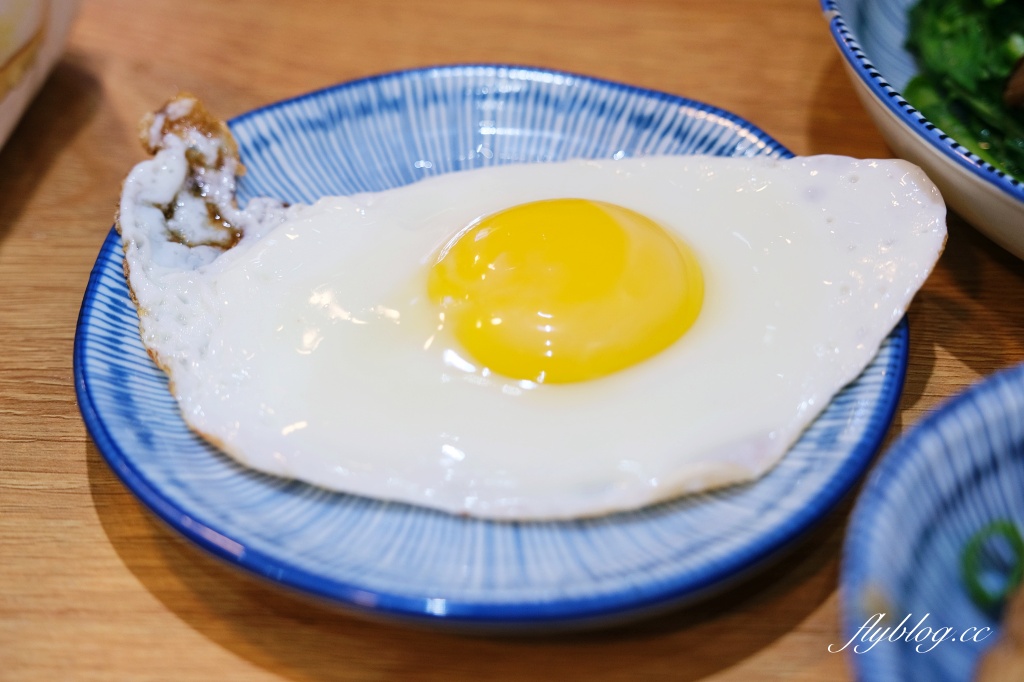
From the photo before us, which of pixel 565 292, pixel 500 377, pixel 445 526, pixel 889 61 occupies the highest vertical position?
pixel 889 61

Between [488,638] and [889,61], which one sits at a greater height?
[889,61]

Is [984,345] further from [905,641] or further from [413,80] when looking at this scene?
[413,80]

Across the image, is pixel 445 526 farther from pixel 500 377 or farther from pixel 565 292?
pixel 565 292

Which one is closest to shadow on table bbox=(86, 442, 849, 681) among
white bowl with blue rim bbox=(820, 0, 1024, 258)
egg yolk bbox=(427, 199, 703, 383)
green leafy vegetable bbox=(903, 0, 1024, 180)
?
Result: egg yolk bbox=(427, 199, 703, 383)

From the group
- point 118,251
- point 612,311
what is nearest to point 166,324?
point 118,251

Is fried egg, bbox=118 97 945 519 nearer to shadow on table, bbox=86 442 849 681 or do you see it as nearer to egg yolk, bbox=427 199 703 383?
egg yolk, bbox=427 199 703 383

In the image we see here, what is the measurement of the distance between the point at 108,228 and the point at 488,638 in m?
1.52

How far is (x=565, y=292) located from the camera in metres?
1.55

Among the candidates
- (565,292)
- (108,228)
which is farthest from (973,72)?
(108,228)

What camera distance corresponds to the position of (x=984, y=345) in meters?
1.80

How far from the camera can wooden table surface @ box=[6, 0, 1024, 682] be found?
1283 millimetres

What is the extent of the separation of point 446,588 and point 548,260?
65 centimetres

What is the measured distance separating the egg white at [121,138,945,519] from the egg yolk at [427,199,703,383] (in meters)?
0.03

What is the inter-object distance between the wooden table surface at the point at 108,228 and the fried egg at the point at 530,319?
0.22 metres
